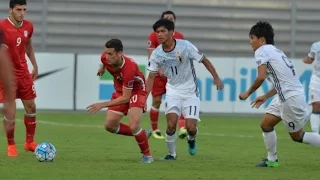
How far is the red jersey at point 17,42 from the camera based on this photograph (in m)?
13.7

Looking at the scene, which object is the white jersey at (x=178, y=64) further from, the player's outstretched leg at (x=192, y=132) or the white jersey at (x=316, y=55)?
the white jersey at (x=316, y=55)

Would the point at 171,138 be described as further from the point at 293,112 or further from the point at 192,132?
the point at 293,112

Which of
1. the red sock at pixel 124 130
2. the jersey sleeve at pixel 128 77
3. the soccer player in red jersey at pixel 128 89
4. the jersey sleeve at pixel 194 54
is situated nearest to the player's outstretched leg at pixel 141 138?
the soccer player in red jersey at pixel 128 89

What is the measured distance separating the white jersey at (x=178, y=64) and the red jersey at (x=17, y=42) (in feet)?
5.83

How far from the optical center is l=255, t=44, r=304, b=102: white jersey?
40.9 ft

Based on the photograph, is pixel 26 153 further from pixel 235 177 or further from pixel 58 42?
pixel 58 42

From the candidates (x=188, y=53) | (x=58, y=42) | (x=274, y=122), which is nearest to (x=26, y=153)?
(x=188, y=53)

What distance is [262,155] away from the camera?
48.3 ft

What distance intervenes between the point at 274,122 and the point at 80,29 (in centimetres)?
1449

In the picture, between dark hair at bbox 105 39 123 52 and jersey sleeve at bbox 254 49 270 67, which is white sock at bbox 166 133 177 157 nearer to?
dark hair at bbox 105 39 123 52

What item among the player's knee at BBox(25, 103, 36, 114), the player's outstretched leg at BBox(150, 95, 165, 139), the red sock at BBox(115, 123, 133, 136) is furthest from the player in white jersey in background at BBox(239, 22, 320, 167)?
the player's outstretched leg at BBox(150, 95, 165, 139)

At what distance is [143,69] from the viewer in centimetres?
2330

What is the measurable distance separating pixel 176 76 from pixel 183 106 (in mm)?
445

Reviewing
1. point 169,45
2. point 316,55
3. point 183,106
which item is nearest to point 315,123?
point 316,55
